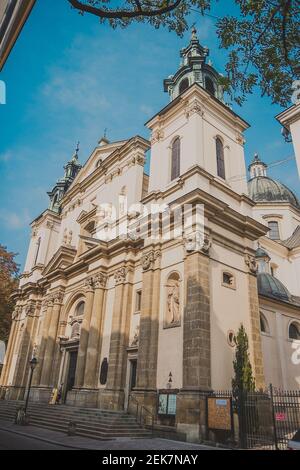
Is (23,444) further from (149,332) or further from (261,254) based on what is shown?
(261,254)

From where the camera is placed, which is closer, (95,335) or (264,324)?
(95,335)

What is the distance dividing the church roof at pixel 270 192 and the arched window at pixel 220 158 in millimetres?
17955

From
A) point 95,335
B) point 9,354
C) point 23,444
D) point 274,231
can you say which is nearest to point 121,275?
point 95,335

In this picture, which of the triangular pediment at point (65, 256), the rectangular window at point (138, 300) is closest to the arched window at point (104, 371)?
the rectangular window at point (138, 300)

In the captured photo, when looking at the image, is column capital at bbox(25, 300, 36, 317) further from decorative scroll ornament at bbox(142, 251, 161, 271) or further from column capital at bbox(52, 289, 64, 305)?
decorative scroll ornament at bbox(142, 251, 161, 271)

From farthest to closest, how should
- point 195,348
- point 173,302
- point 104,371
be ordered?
1. point 104,371
2. point 173,302
3. point 195,348

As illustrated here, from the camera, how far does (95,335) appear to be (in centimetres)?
1997

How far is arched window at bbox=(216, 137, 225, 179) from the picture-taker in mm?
20734

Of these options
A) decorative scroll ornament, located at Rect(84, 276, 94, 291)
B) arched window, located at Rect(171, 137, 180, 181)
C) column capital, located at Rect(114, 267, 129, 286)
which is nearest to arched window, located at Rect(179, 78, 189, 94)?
arched window, located at Rect(171, 137, 180, 181)

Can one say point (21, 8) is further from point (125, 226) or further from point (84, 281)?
point (84, 281)

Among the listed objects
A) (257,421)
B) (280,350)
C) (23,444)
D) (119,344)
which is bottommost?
(23,444)

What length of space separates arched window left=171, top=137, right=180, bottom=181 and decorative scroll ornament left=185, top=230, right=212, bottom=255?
208 inches

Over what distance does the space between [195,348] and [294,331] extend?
12.1 metres

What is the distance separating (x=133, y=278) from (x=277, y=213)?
21.9 meters
